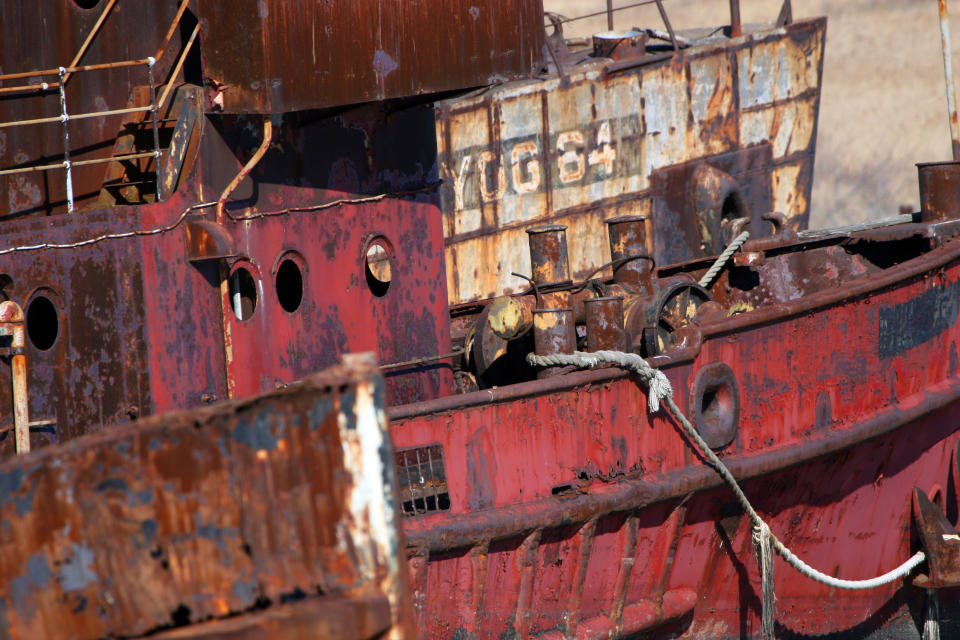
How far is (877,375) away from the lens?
8695 millimetres

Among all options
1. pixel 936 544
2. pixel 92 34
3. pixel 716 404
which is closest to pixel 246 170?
pixel 92 34

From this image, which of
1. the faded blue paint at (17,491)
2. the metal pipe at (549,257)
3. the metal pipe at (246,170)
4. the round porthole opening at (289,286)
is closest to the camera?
the faded blue paint at (17,491)

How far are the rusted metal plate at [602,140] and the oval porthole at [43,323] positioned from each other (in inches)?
234

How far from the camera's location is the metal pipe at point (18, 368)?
20.2 ft

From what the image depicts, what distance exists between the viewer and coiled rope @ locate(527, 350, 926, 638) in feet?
24.1

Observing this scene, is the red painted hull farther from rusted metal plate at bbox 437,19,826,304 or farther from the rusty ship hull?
rusted metal plate at bbox 437,19,826,304

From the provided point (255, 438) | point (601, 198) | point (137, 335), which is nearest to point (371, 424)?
point (255, 438)

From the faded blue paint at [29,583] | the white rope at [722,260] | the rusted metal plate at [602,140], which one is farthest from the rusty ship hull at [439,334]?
the rusted metal plate at [602,140]

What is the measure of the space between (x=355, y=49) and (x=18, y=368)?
2478mm

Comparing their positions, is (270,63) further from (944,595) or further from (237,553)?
(944,595)

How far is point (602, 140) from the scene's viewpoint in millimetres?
14055

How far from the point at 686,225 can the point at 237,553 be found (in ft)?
37.5

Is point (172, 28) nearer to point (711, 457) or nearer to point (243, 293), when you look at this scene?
point (243, 293)

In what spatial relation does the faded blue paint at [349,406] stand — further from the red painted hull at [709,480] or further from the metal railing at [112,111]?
the metal railing at [112,111]
